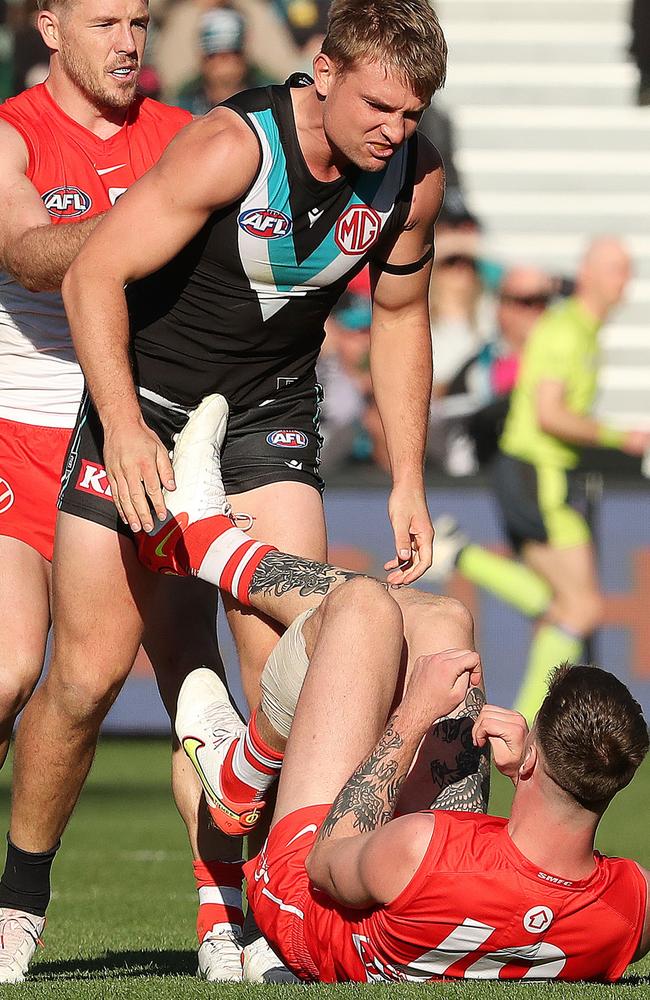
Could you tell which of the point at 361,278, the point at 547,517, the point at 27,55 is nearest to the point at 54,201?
the point at 547,517

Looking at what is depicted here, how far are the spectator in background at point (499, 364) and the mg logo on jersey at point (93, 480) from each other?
7546mm

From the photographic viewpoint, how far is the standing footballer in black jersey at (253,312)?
394 centimetres

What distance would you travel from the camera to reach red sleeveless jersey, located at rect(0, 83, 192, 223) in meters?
4.71

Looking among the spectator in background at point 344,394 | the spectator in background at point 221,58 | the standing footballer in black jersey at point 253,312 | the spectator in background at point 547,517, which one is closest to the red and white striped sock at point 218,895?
the standing footballer in black jersey at point 253,312

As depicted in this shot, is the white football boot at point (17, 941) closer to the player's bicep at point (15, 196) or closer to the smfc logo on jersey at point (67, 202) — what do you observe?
the player's bicep at point (15, 196)

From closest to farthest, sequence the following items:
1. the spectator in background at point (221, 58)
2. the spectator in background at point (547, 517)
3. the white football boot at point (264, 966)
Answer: the white football boot at point (264, 966) < the spectator in background at point (547, 517) < the spectator in background at point (221, 58)

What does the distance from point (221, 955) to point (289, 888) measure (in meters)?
0.72

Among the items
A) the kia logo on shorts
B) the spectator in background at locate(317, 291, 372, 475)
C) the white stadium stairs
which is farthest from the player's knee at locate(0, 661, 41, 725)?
the white stadium stairs

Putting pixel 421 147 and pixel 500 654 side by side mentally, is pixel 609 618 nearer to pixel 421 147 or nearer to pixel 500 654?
pixel 500 654

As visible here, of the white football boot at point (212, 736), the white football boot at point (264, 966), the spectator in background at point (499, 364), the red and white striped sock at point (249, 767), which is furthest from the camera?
the spectator in background at point (499, 364)

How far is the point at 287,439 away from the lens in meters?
4.52

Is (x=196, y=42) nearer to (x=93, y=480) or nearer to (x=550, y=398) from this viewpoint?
(x=550, y=398)

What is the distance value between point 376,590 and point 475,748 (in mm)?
501

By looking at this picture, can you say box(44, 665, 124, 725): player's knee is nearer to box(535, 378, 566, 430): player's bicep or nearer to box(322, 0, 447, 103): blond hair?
box(322, 0, 447, 103): blond hair
